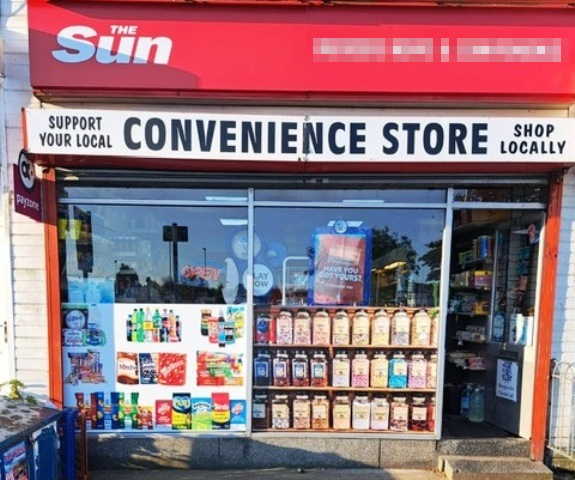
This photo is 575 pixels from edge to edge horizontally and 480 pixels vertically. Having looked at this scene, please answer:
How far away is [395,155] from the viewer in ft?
10.6

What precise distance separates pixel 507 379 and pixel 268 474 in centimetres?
269

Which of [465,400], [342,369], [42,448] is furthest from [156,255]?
[465,400]

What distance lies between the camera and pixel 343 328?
12.7 feet

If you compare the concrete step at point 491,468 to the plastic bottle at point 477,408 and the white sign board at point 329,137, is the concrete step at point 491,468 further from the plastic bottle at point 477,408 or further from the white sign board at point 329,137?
the white sign board at point 329,137

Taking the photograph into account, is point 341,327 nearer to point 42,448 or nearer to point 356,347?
point 356,347

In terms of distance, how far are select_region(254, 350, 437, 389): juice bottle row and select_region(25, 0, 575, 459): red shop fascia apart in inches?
75.2

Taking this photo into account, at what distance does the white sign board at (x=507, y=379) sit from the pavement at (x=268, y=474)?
115 centimetres

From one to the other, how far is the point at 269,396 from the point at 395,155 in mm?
2647

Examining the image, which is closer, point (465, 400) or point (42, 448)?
point (42, 448)

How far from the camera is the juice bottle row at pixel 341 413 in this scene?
12.6 ft

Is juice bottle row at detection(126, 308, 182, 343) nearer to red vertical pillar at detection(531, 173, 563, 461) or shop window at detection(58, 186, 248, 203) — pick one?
shop window at detection(58, 186, 248, 203)

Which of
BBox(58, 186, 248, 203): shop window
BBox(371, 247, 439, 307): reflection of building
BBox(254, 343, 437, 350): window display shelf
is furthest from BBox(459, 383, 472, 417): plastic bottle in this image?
BBox(58, 186, 248, 203): shop window

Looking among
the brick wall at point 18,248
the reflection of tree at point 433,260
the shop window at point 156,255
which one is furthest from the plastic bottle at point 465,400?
the brick wall at point 18,248

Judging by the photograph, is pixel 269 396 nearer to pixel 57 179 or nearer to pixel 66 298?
pixel 66 298
